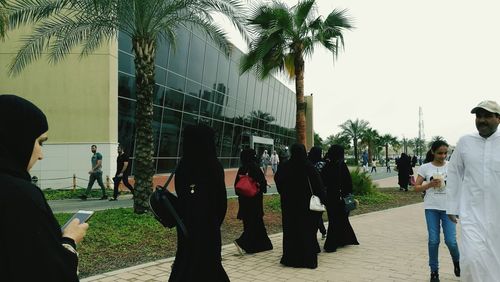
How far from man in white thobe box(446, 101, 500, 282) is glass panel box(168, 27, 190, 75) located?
21264mm

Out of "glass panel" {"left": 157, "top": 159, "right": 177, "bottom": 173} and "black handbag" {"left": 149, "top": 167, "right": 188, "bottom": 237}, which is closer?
"black handbag" {"left": 149, "top": 167, "right": 188, "bottom": 237}

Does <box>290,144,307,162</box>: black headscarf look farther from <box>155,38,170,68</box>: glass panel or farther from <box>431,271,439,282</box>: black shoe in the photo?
<box>155,38,170,68</box>: glass panel

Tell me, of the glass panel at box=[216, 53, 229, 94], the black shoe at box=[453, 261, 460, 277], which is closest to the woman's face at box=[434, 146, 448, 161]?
the black shoe at box=[453, 261, 460, 277]

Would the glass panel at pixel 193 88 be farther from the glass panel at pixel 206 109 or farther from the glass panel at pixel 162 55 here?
the glass panel at pixel 162 55

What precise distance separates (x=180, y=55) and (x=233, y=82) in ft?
26.3

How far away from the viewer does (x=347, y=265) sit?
6074mm

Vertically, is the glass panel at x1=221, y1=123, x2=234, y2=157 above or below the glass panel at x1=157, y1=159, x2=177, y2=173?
above

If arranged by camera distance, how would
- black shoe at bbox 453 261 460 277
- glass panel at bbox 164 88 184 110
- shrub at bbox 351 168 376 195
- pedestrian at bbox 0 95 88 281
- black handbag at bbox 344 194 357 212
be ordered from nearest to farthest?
pedestrian at bbox 0 95 88 281
black shoe at bbox 453 261 460 277
black handbag at bbox 344 194 357 212
shrub at bbox 351 168 376 195
glass panel at bbox 164 88 184 110

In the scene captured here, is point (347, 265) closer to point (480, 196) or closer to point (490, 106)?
point (480, 196)

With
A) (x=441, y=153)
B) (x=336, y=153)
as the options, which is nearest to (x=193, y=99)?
(x=336, y=153)

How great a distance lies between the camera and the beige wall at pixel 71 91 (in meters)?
18.3

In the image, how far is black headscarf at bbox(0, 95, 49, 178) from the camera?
1.64 m

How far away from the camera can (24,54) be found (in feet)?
38.4

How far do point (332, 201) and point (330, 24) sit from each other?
28.8ft
